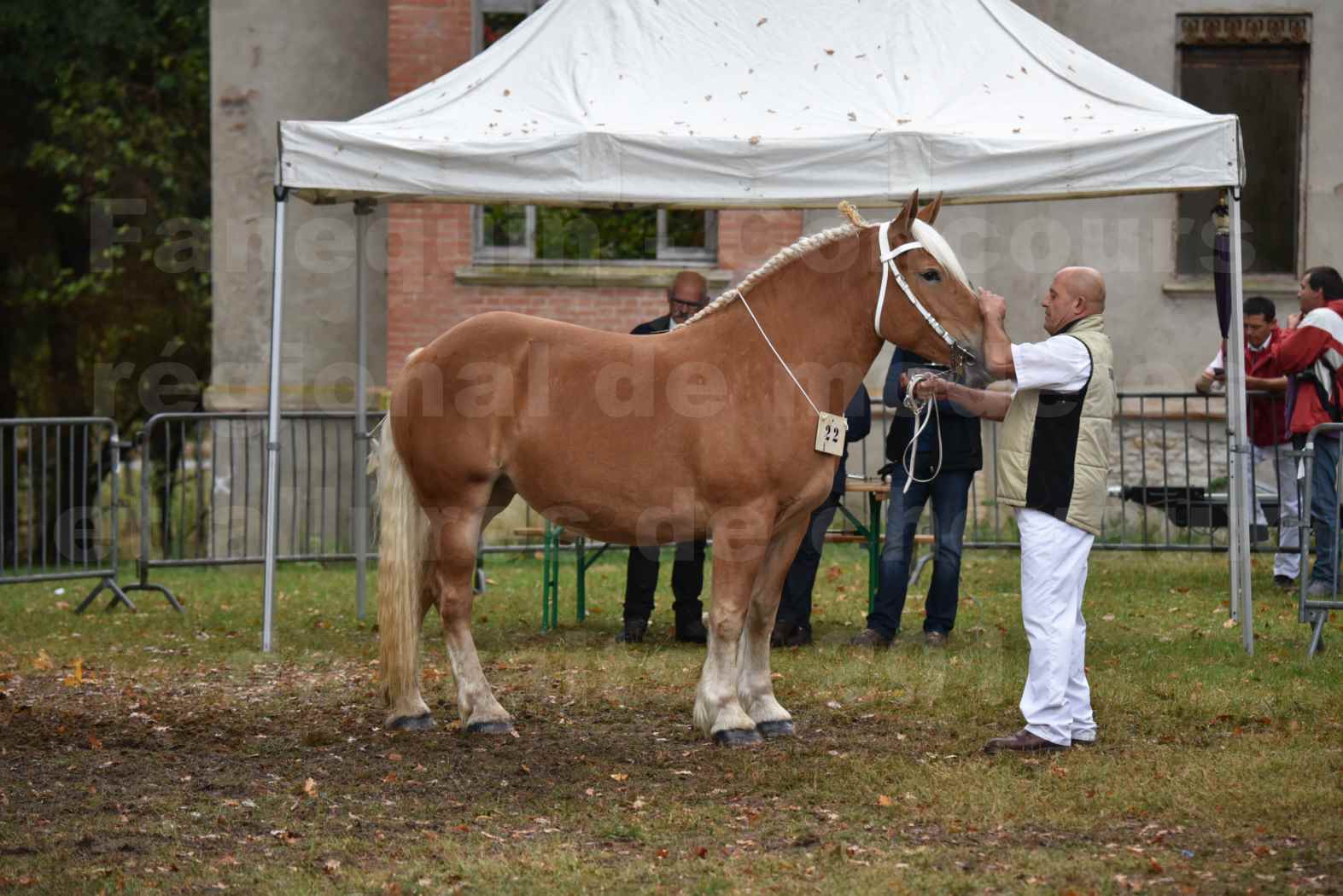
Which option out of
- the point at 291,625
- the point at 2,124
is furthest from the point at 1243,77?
the point at 2,124

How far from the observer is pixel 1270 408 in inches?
450

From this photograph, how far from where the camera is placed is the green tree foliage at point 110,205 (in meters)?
19.1

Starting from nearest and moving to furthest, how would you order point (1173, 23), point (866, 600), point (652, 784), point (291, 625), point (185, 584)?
point (652, 784) → point (291, 625) → point (866, 600) → point (185, 584) → point (1173, 23)

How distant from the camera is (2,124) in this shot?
19.4m

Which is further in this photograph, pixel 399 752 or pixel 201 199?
pixel 201 199

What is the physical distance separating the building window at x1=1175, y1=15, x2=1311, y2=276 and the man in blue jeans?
7.78 m

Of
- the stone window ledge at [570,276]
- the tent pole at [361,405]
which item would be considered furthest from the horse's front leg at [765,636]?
the stone window ledge at [570,276]

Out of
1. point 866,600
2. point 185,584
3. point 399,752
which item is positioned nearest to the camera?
point 399,752

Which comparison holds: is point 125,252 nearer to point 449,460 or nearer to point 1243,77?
point 1243,77

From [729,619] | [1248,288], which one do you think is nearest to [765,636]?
[729,619]

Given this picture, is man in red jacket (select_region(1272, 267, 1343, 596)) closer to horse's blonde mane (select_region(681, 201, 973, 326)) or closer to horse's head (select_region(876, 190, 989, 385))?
horse's head (select_region(876, 190, 989, 385))

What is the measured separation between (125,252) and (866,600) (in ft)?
41.8

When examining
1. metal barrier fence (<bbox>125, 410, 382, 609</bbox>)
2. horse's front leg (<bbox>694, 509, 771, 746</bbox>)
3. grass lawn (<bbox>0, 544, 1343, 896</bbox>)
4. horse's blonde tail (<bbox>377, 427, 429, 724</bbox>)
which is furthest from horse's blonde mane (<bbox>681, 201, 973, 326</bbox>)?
metal barrier fence (<bbox>125, 410, 382, 609</bbox>)

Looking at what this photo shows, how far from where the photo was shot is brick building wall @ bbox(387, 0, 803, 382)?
14945 millimetres
